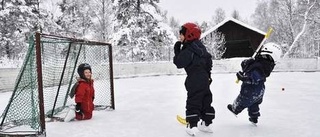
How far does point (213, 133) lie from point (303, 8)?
99.6ft

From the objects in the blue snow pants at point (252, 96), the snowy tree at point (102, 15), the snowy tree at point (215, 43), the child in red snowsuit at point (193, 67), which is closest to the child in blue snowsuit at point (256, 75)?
the blue snow pants at point (252, 96)

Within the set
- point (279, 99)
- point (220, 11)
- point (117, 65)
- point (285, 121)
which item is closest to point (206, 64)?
point (285, 121)

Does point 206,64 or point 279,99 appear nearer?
point 206,64

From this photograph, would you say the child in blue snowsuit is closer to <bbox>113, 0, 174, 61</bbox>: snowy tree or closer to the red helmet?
the red helmet

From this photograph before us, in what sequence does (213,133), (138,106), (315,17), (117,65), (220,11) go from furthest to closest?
(220,11) < (315,17) < (117,65) < (138,106) < (213,133)

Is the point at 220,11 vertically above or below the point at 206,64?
above

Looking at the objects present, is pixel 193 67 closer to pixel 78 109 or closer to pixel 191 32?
pixel 191 32

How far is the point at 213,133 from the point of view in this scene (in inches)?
168

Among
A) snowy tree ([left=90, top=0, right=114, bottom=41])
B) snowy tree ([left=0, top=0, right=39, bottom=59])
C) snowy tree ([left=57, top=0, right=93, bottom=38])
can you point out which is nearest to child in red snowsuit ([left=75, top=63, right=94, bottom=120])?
snowy tree ([left=0, top=0, right=39, bottom=59])

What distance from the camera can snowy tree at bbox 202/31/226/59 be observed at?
88.5 ft

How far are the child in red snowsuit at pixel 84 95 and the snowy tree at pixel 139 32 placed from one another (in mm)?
16387

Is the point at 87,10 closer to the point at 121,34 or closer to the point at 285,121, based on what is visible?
the point at 121,34

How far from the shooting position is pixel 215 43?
2708cm

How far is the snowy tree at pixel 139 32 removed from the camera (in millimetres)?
22094
